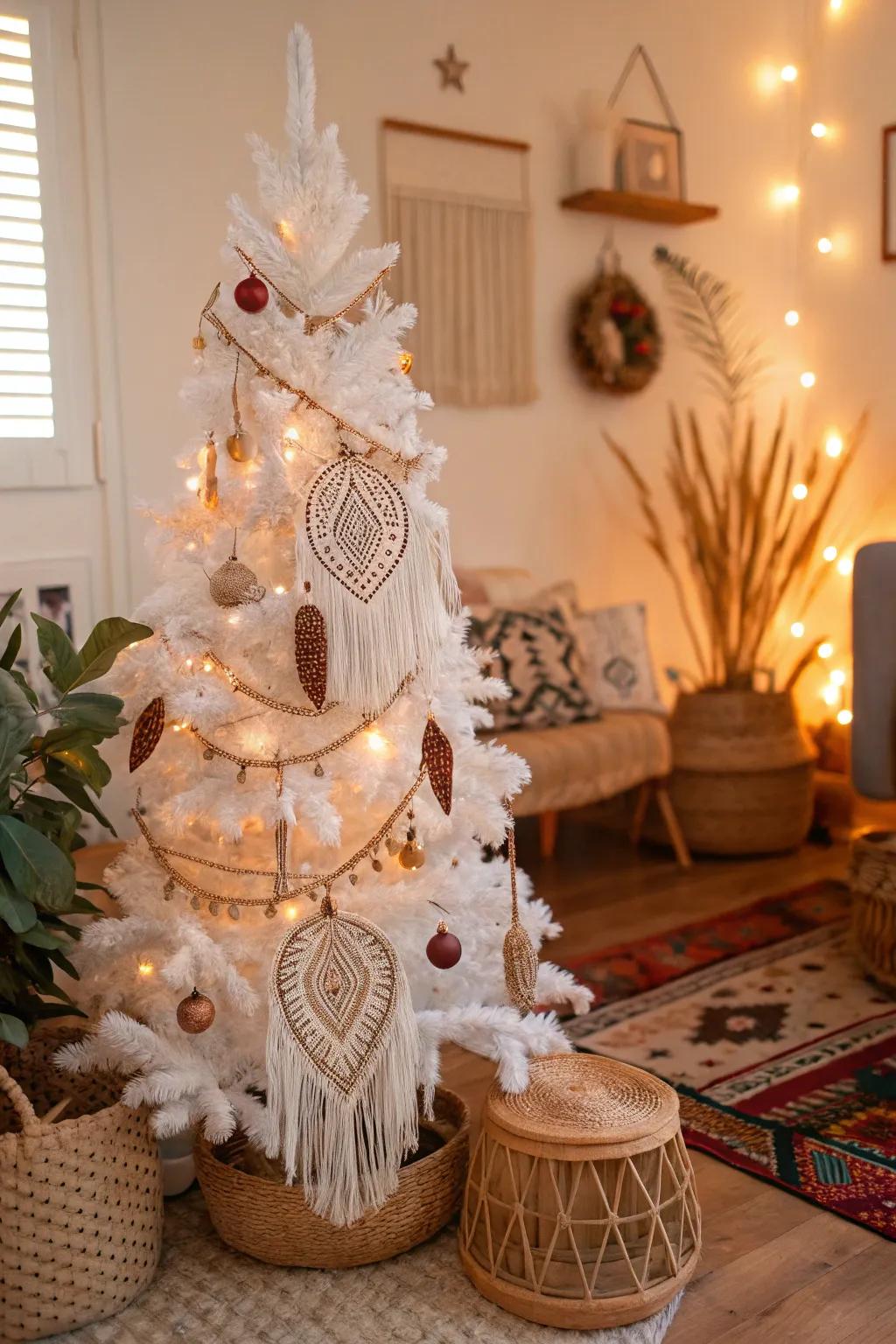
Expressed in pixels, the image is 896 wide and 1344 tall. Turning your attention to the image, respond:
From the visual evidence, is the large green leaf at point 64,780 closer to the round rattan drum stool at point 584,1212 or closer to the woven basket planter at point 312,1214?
the woven basket planter at point 312,1214

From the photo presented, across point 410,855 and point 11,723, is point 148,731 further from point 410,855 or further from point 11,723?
point 410,855

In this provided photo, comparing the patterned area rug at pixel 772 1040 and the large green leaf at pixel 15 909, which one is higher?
the large green leaf at pixel 15 909

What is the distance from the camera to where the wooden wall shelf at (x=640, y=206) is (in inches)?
158

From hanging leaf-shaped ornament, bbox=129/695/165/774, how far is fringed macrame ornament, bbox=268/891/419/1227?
345 millimetres

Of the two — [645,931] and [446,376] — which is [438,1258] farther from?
[446,376]

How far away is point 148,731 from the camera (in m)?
1.88

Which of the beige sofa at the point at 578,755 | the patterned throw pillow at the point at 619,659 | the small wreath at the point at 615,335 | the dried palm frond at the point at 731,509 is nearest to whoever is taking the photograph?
the beige sofa at the point at 578,755

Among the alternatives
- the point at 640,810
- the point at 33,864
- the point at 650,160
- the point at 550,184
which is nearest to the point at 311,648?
the point at 33,864

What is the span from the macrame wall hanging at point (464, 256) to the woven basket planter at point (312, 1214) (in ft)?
8.13

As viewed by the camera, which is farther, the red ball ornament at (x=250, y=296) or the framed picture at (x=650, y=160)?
the framed picture at (x=650, y=160)

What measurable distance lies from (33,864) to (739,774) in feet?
8.55

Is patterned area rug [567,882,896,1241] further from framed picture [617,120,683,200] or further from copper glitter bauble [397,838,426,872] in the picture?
framed picture [617,120,683,200]

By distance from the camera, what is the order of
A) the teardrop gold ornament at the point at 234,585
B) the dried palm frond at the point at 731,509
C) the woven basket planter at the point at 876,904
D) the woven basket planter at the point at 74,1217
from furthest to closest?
the dried palm frond at the point at 731,509 < the woven basket planter at the point at 876,904 < the teardrop gold ornament at the point at 234,585 < the woven basket planter at the point at 74,1217

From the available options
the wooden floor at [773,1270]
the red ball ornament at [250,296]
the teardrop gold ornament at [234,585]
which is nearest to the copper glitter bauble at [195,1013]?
the teardrop gold ornament at [234,585]
